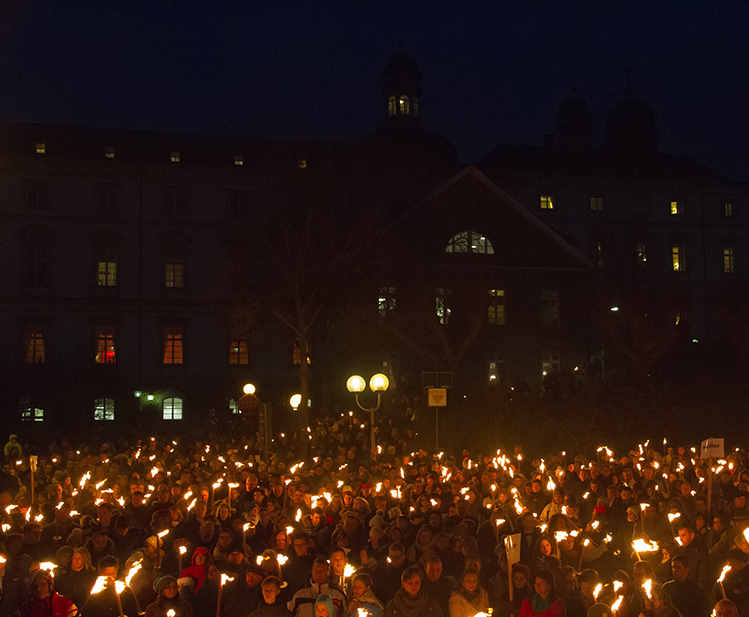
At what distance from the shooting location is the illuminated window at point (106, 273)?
47781 mm

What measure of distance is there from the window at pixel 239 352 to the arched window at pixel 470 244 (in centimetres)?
1079

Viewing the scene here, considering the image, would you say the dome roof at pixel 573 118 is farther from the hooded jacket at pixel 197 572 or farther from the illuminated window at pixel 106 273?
the hooded jacket at pixel 197 572

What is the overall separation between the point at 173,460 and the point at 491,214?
91.5 feet

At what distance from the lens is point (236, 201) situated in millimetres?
49188

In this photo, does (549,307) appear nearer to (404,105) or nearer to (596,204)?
(596,204)

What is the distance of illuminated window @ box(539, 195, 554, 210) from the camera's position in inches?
2251

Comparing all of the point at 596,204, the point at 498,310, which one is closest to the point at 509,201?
the point at 498,310

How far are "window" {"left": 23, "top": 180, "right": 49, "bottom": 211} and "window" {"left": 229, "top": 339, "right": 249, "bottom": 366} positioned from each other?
35.1ft

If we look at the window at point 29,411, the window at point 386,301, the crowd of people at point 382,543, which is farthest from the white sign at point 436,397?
the window at point 29,411

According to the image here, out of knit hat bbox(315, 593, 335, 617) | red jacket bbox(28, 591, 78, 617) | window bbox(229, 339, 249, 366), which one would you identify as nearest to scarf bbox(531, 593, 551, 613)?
knit hat bbox(315, 593, 335, 617)

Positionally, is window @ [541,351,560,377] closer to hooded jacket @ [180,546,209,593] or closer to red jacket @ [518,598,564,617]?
hooded jacket @ [180,546,209,593]

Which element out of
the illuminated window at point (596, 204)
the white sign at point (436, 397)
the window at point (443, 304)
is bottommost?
the white sign at point (436, 397)

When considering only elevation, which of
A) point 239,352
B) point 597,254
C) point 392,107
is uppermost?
point 392,107

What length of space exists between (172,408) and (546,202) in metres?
24.0
